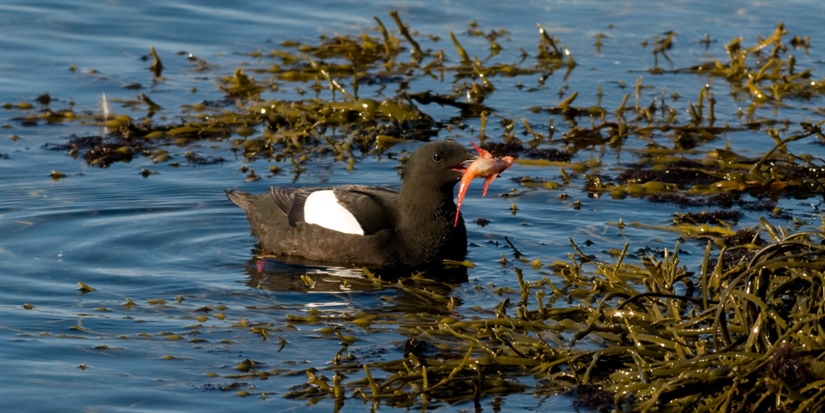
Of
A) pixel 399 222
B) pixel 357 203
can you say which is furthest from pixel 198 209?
pixel 399 222

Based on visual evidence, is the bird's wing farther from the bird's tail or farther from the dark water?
the dark water

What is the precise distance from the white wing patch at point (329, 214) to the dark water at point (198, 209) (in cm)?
52

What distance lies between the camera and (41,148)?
11.5 meters

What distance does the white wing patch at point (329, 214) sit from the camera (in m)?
8.99

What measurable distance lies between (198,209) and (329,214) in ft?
4.87

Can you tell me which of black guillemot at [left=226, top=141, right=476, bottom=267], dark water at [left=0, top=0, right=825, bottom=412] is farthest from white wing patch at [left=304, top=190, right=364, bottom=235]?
dark water at [left=0, top=0, right=825, bottom=412]

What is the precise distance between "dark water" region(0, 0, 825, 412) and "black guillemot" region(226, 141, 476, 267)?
14.0 inches

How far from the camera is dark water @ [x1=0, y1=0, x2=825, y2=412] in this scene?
6.77 meters

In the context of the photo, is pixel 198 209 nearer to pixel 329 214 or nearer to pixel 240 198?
pixel 240 198

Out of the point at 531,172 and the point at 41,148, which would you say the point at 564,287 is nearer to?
the point at 531,172

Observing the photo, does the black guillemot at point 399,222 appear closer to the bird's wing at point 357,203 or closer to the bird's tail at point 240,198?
the bird's wing at point 357,203

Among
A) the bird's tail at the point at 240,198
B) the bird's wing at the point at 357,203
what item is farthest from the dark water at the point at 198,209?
the bird's wing at the point at 357,203

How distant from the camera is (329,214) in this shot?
909cm

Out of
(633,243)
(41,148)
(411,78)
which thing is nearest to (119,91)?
(41,148)
